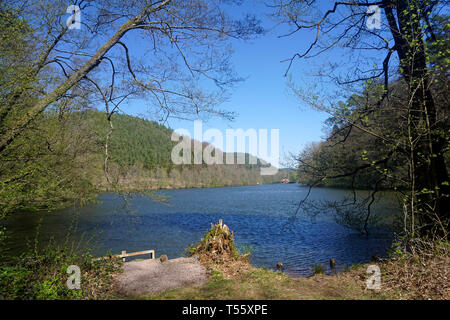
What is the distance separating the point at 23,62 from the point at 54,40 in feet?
3.89

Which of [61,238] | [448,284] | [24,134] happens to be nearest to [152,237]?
[61,238]

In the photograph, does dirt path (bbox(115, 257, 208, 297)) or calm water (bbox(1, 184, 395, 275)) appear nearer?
dirt path (bbox(115, 257, 208, 297))

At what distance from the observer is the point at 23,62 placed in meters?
5.98

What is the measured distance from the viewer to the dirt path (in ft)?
18.1

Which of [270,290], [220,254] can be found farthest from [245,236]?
[270,290]

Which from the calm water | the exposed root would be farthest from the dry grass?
the calm water

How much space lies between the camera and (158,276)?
622 centimetres

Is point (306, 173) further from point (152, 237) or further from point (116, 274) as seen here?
point (152, 237)

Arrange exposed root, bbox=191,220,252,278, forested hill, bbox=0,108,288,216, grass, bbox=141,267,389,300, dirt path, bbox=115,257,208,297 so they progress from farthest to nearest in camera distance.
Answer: exposed root, bbox=191,220,252,278, forested hill, bbox=0,108,288,216, dirt path, bbox=115,257,208,297, grass, bbox=141,267,389,300

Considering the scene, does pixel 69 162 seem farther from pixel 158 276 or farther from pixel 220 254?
pixel 220 254

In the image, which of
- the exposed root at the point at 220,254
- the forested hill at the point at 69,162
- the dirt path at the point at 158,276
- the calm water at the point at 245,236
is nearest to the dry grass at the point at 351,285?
the dirt path at the point at 158,276

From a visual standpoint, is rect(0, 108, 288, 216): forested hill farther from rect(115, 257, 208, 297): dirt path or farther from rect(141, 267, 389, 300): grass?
rect(141, 267, 389, 300): grass
